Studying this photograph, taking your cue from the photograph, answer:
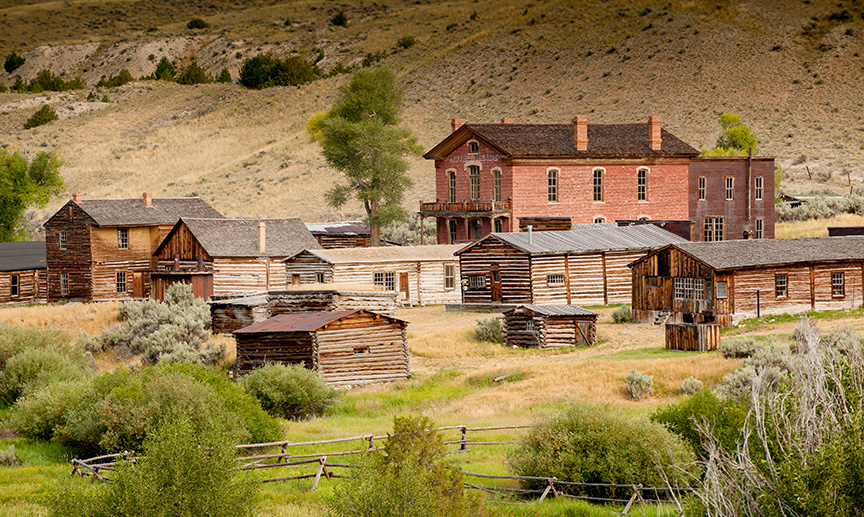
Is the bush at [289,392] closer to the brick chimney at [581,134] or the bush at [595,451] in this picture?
the bush at [595,451]

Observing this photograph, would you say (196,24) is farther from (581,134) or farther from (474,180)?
(581,134)

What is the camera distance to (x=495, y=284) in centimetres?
4519

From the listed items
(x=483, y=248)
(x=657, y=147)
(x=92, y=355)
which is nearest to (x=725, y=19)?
(x=657, y=147)

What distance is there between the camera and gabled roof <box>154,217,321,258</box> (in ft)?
161

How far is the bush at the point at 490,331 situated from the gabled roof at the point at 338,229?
2361 centimetres

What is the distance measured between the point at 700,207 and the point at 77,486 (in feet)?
163

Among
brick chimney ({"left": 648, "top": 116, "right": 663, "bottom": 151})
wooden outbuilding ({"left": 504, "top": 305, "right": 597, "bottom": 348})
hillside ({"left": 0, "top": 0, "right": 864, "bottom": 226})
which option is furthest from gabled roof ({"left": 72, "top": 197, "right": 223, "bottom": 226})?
hillside ({"left": 0, "top": 0, "right": 864, "bottom": 226})

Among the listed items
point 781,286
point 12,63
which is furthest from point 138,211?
point 12,63

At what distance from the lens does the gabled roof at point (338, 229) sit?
202 feet

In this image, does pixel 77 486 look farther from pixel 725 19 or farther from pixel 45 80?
pixel 45 80

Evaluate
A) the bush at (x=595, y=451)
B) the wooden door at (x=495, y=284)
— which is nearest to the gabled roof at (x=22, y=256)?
the wooden door at (x=495, y=284)

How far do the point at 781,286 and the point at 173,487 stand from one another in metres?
28.1

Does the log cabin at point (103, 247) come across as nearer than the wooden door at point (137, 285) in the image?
Yes

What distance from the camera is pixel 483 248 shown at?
45531 millimetres
